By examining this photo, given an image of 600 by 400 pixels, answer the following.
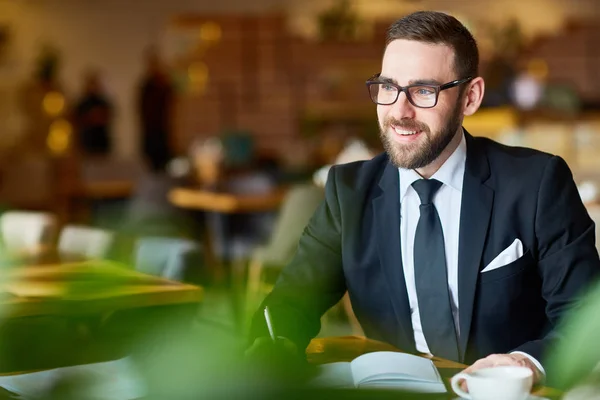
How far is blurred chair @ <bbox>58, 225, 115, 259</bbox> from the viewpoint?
10.2 ft

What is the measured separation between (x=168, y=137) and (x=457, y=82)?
1195cm

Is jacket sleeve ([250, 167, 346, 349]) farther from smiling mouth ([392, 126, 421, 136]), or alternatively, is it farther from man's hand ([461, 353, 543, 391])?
man's hand ([461, 353, 543, 391])

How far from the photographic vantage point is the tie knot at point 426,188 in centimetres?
178

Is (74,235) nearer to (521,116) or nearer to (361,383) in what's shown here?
(361,383)

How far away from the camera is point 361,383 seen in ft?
4.56

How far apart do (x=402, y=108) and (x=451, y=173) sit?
0.69 ft

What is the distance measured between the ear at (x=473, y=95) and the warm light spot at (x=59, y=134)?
33.2 ft

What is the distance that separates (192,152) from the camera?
27.2ft

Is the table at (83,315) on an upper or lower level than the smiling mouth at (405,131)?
lower

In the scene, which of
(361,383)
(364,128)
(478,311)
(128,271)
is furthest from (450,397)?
(364,128)

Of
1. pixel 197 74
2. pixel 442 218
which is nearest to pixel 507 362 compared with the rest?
pixel 442 218

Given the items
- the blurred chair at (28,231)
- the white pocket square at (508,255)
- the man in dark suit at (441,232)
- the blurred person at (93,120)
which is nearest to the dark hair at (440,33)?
the man in dark suit at (441,232)

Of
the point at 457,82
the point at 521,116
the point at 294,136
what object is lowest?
the point at 294,136

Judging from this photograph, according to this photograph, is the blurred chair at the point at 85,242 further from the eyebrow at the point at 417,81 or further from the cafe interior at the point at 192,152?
the eyebrow at the point at 417,81
